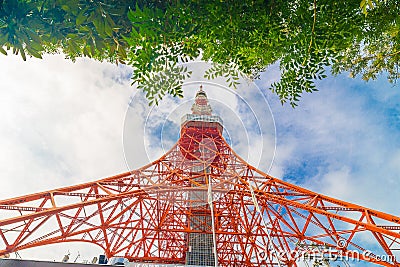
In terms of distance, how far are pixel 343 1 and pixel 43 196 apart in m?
8.19

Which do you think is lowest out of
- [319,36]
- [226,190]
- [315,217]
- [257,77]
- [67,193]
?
[319,36]

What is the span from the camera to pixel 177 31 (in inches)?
61.2

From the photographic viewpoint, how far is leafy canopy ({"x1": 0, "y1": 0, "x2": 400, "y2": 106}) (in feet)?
4.31

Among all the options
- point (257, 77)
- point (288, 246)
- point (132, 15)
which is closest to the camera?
point (132, 15)

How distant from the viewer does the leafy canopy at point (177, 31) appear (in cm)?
131

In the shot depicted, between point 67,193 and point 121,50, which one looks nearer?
point 121,50

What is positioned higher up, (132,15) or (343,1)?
(343,1)

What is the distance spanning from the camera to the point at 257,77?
2.65 metres

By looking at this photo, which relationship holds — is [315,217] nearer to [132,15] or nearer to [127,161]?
[127,161]

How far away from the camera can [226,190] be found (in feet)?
29.4

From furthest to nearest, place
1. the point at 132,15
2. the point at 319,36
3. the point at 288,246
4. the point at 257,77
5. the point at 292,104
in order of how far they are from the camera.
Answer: the point at 288,246, the point at 257,77, the point at 292,104, the point at 319,36, the point at 132,15

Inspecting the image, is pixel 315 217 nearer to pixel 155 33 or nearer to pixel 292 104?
pixel 292 104

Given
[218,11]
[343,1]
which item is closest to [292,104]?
[343,1]

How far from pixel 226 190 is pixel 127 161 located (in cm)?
652
